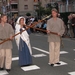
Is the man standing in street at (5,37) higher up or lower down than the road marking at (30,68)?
higher up

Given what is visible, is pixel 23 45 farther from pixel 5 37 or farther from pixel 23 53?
pixel 5 37

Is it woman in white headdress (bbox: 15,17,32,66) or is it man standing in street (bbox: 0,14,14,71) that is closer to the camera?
man standing in street (bbox: 0,14,14,71)

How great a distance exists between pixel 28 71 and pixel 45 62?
1.52 meters

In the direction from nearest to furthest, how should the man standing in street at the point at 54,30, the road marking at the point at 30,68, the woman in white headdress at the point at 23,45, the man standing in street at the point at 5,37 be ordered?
1. the man standing in street at the point at 5,37
2. the road marking at the point at 30,68
3. the man standing in street at the point at 54,30
4. the woman in white headdress at the point at 23,45

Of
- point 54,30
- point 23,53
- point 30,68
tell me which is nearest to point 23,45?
point 23,53

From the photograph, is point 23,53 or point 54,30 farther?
point 23,53

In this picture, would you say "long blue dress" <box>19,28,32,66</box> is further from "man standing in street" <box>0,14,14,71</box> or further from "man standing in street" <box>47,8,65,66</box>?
"man standing in street" <box>47,8,65,66</box>

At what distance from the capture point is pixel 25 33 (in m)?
8.31

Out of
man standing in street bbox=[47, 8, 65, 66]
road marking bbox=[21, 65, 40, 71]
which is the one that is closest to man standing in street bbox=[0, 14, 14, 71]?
road marking bbox=[21, 65, 40, 71]

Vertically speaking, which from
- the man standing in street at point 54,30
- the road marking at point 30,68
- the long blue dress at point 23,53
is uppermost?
the man standing in street at point 54,30

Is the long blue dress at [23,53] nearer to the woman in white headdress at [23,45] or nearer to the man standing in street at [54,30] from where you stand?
the woman in white headdress at [23,45]

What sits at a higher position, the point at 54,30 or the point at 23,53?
the point at 54,30

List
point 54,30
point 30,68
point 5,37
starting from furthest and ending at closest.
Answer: point 54,30, point 30,68, point 5,37

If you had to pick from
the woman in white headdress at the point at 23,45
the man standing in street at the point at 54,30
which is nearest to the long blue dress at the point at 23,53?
the woman in white headdress at the point at 23,45
